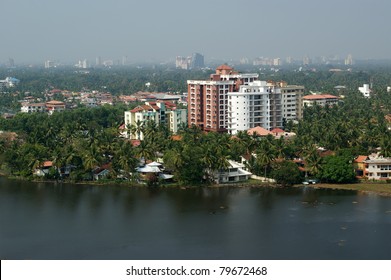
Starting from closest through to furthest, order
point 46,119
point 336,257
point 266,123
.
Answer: point 336,257 < point 266,123 < point 46,119

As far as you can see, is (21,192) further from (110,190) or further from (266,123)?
(266,123)

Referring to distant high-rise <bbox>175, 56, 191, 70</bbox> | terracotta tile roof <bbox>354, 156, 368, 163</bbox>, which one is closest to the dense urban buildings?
terracotta tile roof <bbox>354, 156, 368, 163</bbox>

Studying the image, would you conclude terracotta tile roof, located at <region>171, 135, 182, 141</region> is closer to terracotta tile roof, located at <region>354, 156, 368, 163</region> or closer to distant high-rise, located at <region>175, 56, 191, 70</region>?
terracotta tile roof, located at <region>354, 156, 368, 163</region>

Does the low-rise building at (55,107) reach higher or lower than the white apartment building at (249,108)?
lower

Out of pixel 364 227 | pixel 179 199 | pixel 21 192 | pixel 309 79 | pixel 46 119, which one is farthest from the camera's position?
pixel 309 79

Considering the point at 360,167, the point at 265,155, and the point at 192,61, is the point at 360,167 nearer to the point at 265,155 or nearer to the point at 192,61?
the point at 265,155

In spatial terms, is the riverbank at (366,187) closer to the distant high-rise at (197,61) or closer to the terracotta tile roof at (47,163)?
the terracotta tile roof at (47,163)

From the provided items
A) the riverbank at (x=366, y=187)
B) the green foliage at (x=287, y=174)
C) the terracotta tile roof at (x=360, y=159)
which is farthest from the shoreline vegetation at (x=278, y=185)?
the terracotta tile roof at (x=360, y=159)

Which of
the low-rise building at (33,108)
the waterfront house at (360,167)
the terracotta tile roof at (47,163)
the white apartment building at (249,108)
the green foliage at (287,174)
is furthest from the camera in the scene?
the low-rise building at (33,108)

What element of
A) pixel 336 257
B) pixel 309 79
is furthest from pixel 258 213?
pixel 309 79
